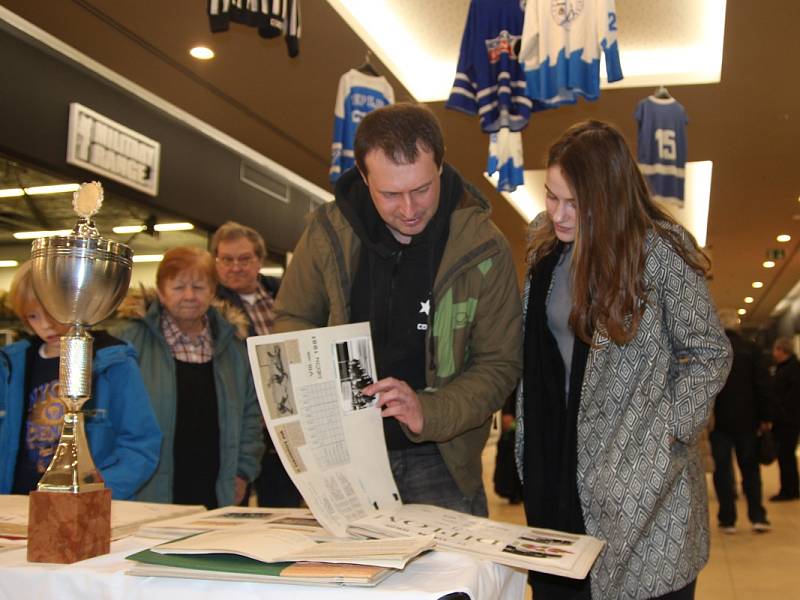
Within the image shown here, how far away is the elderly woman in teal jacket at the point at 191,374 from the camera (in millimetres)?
2725

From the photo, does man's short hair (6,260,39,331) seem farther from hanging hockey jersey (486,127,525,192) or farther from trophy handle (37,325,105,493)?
hanging hockey jersey (486,127,525,192)

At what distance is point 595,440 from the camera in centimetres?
151

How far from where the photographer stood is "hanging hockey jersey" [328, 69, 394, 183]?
16.0 feet

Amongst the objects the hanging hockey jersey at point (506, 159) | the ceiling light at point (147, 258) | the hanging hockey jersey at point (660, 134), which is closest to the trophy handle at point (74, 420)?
the hanging hockey jersey at point (506, 159)

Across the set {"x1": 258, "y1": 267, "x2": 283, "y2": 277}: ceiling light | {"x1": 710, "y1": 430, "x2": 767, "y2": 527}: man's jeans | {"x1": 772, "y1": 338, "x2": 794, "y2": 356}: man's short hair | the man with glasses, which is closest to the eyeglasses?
the man with glasses

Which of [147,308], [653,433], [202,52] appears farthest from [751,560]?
[202,52]

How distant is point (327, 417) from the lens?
1.31 m

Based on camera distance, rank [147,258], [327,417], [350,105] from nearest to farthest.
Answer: [327,417] → [350,105] → [147,258]

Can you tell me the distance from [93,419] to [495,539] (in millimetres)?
1131

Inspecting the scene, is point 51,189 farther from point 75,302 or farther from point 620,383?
point 620,383

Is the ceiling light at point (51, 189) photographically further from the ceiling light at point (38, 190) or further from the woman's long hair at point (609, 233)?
the woman's long hair at point (609, 233)

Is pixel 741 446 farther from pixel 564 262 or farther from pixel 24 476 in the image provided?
pixel 24 476

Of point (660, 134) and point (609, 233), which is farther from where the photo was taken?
point (660, 134)

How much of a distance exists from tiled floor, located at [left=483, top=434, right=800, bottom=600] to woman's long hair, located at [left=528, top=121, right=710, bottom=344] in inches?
119
